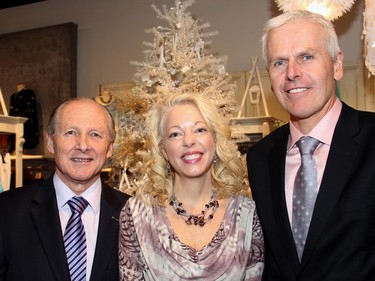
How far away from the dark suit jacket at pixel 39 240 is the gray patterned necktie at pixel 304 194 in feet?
3.01

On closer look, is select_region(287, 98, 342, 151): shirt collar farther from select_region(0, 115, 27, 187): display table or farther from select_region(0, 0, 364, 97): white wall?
select_region(0, 0, 364, 97): white wall

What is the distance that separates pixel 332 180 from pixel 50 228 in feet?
4.30

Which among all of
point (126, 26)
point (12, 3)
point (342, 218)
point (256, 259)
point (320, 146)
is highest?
point (12, 3)

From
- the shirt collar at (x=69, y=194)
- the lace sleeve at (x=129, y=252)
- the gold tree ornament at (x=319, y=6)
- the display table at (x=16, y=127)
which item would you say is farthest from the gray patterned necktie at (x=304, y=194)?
the display table at (x=16, y=127)

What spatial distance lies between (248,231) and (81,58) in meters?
7.23

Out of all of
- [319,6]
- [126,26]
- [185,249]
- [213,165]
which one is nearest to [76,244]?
[185,249]

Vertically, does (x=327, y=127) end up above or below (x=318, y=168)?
above

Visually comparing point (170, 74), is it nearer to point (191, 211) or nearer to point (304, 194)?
point (191, 211)

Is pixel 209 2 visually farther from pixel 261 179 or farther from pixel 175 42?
pixel 261 179

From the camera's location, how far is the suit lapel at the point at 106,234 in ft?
8.20

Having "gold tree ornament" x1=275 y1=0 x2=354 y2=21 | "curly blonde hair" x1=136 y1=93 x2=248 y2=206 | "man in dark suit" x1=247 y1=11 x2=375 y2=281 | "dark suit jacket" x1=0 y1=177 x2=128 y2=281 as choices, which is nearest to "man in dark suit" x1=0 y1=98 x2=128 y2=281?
"dark suit jacket" x1=0 y1=177 x2=128 y2=281

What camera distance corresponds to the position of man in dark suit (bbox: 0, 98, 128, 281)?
247cm

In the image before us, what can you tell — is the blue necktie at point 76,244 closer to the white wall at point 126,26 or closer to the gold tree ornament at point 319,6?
the gold tree ornament at point 319,6

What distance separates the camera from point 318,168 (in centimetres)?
217
